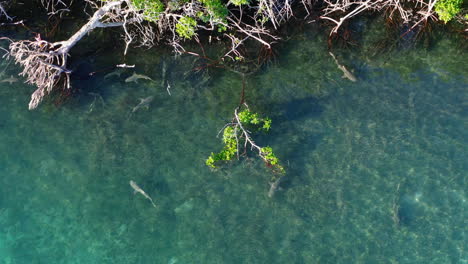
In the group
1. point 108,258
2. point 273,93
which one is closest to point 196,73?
point 273,93

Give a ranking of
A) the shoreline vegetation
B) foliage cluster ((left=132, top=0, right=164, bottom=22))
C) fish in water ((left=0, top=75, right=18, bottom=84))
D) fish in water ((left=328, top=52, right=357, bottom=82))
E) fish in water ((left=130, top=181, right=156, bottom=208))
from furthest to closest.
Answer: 1. fish in water ((left=0, top=75, right=18, bottom=84))
2. fish in water ((left=328, top=52, right=357, bottom=82))
3. the shoreline vegetation
4. fish in water ((left=130, top=181, right=156, bottom=208))
5. foliage cluster ((left=132, top=0, right=164, bottom=22))

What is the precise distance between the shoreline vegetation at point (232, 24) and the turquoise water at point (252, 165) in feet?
1.64

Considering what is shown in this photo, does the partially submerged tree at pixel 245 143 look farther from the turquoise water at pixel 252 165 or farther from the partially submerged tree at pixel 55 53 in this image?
the partially submerged tree at pixel 55 53

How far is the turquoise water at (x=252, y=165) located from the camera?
11594mm

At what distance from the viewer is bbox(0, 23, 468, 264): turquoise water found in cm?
1159

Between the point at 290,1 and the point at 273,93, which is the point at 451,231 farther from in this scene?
the point at 290,1

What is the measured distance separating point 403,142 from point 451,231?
2.33 meters

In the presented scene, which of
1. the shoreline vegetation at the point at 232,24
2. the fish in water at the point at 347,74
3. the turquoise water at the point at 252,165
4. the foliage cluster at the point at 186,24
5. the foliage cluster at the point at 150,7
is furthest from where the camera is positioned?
the fish in water at the point at 347,74

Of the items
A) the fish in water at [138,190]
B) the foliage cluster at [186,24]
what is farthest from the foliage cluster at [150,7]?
the fish in water at [138,190]

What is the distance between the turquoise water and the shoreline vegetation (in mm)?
501

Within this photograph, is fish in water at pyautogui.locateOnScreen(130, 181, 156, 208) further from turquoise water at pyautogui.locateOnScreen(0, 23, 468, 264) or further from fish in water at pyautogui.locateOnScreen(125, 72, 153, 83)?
fish in water at pyautogui.locateOnScreen(125, 72, 153, 83)

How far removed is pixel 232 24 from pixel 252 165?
13.1ft

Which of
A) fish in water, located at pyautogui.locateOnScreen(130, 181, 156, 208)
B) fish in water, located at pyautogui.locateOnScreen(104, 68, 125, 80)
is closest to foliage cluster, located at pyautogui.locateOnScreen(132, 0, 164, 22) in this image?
fish in water, located at pyautogui.locateOnScreen(104, 68, 125, 80)

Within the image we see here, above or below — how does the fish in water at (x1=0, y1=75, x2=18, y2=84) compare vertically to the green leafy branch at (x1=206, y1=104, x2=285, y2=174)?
below
